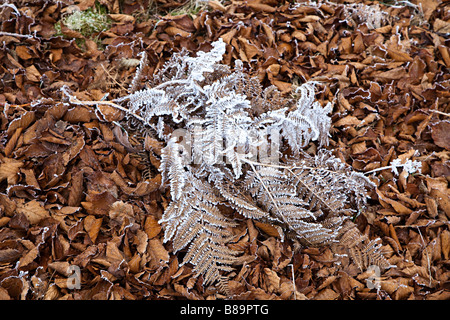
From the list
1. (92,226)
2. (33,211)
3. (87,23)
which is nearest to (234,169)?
(92,226)

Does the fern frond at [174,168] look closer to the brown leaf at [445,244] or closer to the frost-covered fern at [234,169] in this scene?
the frost-covered fern at [234,169]

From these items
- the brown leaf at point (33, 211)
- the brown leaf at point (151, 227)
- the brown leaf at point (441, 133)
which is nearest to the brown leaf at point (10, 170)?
the brown leaf at point (33, 211)

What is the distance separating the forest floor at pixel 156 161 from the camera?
174 centimetres

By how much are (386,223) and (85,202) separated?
163 centimetres

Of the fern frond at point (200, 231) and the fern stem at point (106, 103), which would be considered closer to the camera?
the fern frond at point (200, 231)

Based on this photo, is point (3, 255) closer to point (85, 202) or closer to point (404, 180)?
point (85, 202)

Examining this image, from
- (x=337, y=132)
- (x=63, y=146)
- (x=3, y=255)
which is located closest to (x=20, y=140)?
(x=63, y=146)

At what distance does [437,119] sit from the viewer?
2357 mm

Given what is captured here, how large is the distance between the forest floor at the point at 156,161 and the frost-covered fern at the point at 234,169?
12cm

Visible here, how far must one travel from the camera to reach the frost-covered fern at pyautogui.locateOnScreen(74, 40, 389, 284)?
5.86 ft

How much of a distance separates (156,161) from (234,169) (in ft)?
1.58

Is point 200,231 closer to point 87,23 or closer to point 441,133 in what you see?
point 441,133

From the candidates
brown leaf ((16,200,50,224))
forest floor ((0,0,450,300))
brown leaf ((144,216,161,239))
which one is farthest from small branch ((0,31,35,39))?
→ brown leaf ((144,216,161,239))

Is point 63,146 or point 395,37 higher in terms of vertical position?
point 395,37
